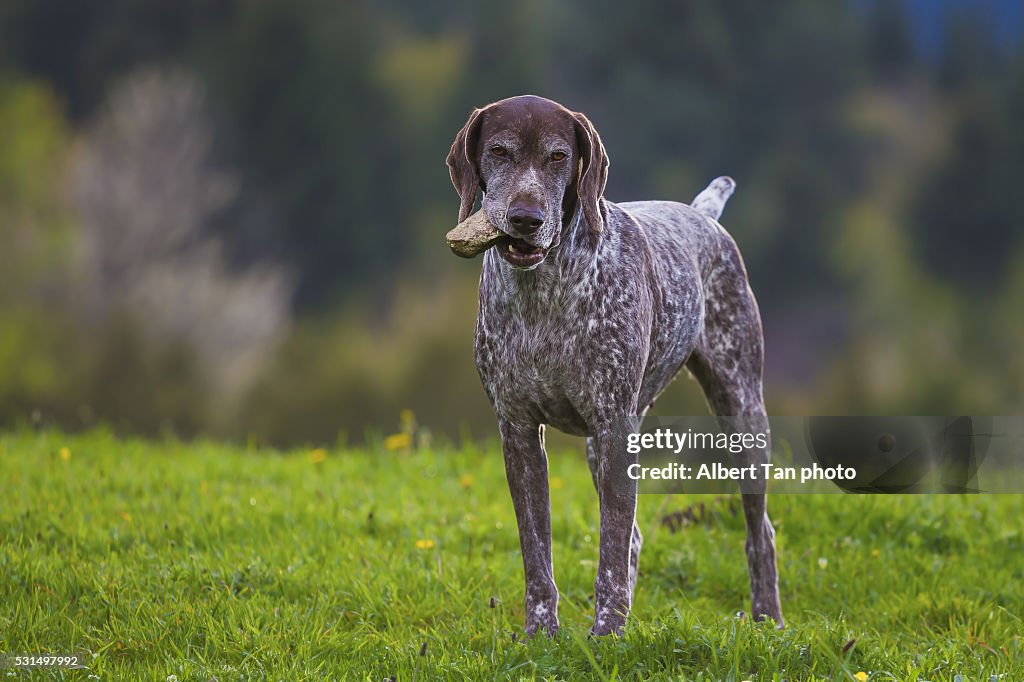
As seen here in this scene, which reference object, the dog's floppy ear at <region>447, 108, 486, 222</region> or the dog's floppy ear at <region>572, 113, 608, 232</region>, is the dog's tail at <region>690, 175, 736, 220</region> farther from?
the dog's floppy ear at <region>447, 108, 486, 222</region>

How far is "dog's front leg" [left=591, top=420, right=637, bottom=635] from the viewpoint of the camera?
4523mm

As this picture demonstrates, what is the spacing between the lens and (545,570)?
4.76 m

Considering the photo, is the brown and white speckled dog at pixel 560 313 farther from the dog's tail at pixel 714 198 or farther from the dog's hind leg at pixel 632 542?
the dog's tail at pixel 714 198

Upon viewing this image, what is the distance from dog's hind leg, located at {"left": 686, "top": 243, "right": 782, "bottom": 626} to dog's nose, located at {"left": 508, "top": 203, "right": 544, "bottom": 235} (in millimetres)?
1652

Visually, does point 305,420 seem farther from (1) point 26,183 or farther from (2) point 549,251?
(2) point 549,251

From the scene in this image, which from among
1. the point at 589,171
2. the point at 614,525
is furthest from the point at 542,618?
the point at 589,171

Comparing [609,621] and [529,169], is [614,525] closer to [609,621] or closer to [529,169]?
[609,621]

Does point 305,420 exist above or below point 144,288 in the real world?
below

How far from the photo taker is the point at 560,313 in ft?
14.7

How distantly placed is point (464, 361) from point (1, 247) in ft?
26.0

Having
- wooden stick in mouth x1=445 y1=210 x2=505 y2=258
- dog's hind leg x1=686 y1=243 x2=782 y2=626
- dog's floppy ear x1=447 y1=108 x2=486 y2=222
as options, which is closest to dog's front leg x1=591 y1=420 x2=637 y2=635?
wooden stick in mouth x1=445 y1=210 x2=505 y2=258

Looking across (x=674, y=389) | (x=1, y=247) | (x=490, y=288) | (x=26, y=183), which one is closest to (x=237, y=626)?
(x=490, y=288)

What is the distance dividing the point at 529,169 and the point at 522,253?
31 centimetres

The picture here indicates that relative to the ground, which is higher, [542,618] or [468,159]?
[468,159]
